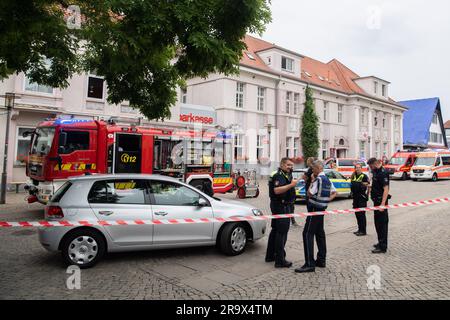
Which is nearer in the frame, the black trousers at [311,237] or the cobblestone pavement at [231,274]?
the cobblestone pavement at [231,274]

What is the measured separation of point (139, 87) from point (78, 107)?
9.35m

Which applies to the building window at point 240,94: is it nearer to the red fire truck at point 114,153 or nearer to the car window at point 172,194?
the red fire truck at point 114,153

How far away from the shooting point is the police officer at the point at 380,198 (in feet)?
22.1

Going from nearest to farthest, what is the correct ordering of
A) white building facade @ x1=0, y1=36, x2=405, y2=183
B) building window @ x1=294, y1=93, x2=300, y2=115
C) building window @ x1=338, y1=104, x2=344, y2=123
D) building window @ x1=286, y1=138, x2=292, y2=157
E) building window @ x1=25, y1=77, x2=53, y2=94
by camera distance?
1. building window @ x1=25, y1=77, x2=53, y2=94
2. white building facade @ x1=0, y1=36, x2=405, y2=183
3. building window @ x1=286, y1=138, x2=292, y2=157
4. building window @ x1=294, y1=93, x2=300, y2=115
5. building window @ x1=338, y1=104, x2=344, y2=123

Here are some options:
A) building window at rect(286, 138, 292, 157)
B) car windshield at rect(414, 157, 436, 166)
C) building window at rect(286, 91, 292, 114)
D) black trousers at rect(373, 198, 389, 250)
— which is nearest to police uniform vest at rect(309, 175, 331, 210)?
black trousers at rect(373, 198, 389, 250)

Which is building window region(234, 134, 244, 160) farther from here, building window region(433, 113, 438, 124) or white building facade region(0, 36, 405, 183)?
building window region(433, 113, 438, 124)

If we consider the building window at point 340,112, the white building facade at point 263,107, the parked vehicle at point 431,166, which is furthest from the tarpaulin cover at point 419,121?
the parked vehicle at point 431,166

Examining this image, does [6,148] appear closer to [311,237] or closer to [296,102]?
[311,237]

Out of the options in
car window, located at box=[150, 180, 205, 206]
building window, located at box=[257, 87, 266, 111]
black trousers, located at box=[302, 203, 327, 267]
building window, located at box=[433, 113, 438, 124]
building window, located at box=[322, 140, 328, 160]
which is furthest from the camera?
building window, located at box=[433, 113, 438, 124]

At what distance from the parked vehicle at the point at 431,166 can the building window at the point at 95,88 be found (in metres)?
23.8

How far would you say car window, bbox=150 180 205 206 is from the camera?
607cm

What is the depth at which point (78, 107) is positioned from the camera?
57.1 feet

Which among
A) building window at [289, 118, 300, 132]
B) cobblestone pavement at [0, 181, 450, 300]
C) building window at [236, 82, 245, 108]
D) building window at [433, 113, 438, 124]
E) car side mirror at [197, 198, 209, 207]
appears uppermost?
building window at [433, 113, 438, 124]

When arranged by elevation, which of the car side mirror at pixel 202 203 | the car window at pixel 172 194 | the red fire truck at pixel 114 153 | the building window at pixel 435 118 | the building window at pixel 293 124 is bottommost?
the car side mirror at pixel 202 203
